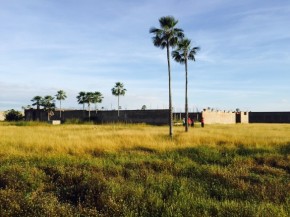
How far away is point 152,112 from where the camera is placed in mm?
71625

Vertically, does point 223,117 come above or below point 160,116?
below

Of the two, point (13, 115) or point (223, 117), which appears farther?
point (13, 115)

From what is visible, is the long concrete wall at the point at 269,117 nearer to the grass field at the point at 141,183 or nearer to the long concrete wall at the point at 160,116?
the long concrete wall at the point at 160,116

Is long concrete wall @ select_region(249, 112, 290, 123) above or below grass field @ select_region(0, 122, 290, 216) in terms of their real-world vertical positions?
above

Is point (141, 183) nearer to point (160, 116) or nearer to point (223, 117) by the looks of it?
point (160, 116)

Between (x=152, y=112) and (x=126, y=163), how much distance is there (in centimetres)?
5795

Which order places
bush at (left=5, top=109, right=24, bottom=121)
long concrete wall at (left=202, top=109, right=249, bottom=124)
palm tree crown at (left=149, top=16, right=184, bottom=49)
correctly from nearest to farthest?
palm tree crown at (left=149, top=16, right=184, bottom=49), long concrete wall at (left=202, top=109, right=249, bottom=124), bush at (left=5, top=109, right=24, bottom=121)

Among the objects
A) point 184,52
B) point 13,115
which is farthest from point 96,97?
point 184,52

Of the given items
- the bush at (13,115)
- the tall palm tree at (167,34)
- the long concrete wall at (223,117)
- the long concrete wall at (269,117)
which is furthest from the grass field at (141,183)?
the bush at (13,115)

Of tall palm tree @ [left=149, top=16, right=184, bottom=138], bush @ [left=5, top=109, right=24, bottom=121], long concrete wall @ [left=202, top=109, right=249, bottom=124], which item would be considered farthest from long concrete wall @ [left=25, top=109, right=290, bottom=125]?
tall palm tree @ [left=149, top=16, right=184, bottom=138]

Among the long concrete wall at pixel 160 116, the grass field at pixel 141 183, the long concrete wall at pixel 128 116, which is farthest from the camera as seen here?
the long concrete wall at pixel 160 116

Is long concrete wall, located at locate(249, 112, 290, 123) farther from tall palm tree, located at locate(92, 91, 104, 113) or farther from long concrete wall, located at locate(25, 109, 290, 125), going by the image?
tall palm tree, located at locate(92, 91, 104, 113)

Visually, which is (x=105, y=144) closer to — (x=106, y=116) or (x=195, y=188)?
(x=195, y=188)

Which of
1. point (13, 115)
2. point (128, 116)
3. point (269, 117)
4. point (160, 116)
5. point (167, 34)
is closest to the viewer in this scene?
point (167, 34)
